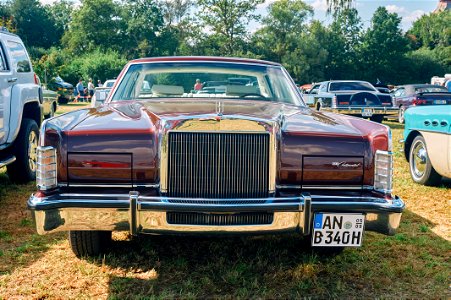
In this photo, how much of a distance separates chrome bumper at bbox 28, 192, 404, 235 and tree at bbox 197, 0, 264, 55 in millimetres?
55150

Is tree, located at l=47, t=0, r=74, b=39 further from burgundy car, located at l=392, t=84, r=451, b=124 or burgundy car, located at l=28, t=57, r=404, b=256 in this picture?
burgundy car, located at l=28, t=57, r=404, b=256

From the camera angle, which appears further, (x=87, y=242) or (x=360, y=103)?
(x=360, y=103)

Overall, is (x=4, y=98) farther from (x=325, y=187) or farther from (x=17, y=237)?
(x=325, y=187)

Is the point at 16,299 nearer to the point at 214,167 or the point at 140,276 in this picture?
the point at 140,276

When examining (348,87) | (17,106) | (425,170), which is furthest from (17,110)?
(348,87)

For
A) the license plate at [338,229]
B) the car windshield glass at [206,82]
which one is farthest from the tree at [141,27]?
the license plate at [338,229]

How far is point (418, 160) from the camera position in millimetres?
6188

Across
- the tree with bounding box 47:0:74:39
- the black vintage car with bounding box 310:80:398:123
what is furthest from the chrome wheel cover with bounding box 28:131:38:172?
the tree with bounding box 47:0:74:39

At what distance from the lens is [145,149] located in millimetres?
2807

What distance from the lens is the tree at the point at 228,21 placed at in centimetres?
5659

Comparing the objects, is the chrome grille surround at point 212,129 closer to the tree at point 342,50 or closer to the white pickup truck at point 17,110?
the white pickup truck at point 17,110

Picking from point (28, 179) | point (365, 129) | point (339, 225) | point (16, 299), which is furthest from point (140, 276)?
point (28, 179)

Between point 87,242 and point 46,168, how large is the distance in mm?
792

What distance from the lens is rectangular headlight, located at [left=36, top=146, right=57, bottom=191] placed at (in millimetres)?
2756
